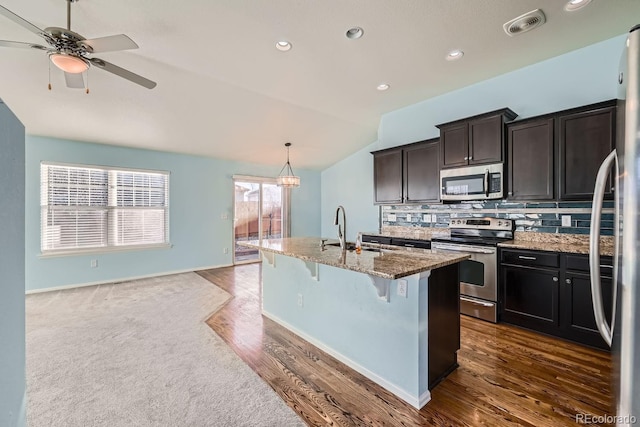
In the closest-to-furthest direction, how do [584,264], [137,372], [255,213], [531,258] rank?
[137,372] → [584,264] → [531,258] → [255,213]

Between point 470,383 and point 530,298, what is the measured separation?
1.42 meters

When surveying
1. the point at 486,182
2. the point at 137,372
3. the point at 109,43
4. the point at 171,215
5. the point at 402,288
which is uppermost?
the point at 109,43

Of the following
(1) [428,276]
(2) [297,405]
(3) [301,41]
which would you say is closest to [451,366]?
(1) [428,276]

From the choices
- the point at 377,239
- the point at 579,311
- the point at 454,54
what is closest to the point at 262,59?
the point at 454,54

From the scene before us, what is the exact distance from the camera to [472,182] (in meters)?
3.54

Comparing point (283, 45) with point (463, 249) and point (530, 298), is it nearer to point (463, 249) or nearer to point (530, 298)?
point (463, 249)

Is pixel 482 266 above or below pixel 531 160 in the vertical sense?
below

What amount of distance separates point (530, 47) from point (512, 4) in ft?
3.13

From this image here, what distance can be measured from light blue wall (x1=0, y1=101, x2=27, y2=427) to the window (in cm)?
461

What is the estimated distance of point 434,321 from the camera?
6.48 ft

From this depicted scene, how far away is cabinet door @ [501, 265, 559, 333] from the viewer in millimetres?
2773

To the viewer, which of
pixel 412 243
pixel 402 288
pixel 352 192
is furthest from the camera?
pixel 352 192

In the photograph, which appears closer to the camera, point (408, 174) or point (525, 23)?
point (525, 23)

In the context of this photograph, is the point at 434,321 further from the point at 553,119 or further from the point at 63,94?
the point at 63,94
